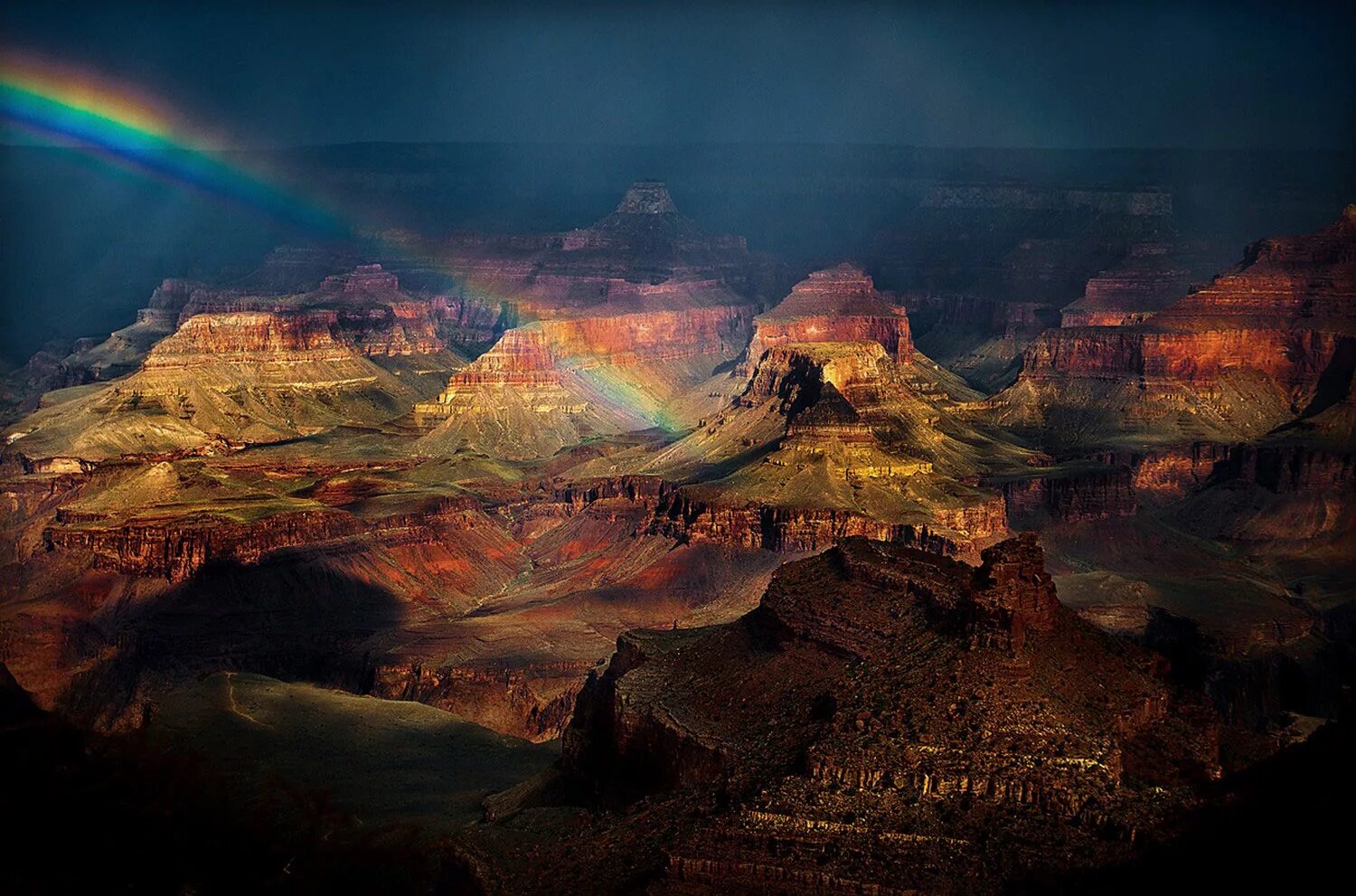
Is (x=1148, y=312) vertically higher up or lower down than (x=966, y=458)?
higher up

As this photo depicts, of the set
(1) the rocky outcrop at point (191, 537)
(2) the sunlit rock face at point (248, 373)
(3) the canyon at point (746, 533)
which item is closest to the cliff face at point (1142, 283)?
(3) the canyon at point (746, 533)

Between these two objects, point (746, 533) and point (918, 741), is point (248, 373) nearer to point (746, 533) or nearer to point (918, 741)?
point (746, 533)

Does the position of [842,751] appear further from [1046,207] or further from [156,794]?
[1046,207]

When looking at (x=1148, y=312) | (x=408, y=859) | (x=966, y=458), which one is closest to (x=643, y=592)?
(x=966, y=458)

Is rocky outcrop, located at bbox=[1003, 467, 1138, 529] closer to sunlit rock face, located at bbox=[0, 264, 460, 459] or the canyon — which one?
the canyon

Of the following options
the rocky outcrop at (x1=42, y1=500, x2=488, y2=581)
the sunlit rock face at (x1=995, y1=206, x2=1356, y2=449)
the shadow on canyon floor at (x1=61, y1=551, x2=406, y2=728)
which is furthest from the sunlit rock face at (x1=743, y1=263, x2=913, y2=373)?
the shadow on canyon floor at (x1=61, y1=551, x2=406, y2=728)

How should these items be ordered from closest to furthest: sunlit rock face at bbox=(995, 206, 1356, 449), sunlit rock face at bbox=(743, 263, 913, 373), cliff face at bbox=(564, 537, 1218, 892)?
cliff face at bbox=(564, 537, 1218, 892) → sunlit rock face at bbox=(995, 206, 1356, 449) → sunlit rock face at bbox=(743, 263, 913, 373)
